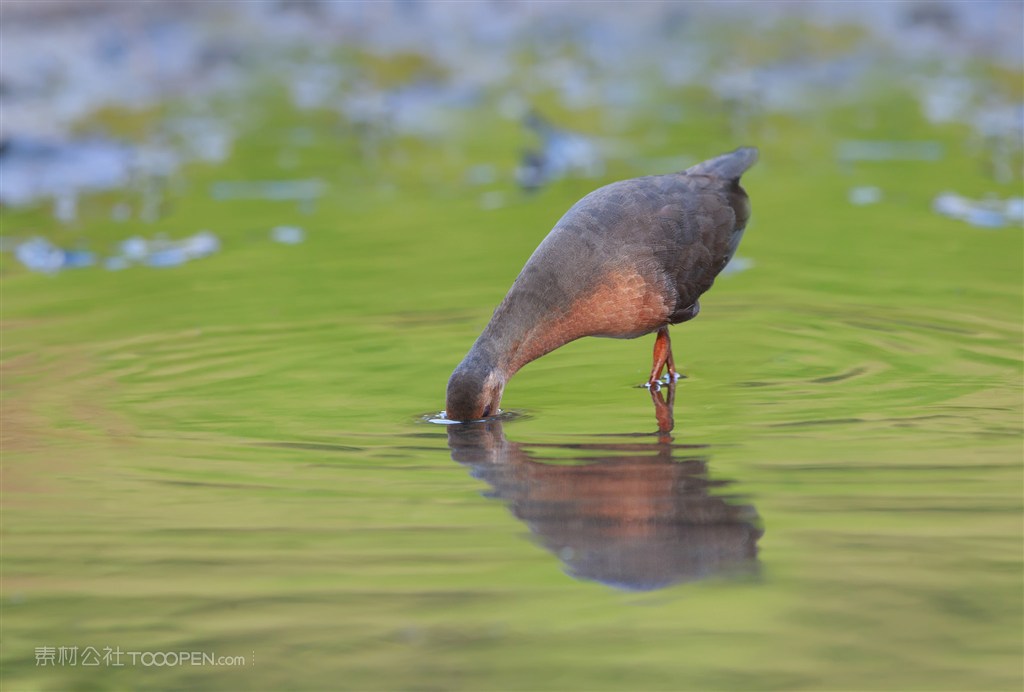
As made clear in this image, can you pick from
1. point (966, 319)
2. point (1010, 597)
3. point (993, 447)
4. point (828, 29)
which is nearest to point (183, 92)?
point (828, 29)

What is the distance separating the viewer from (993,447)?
5398 millimetres

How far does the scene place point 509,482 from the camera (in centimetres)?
523

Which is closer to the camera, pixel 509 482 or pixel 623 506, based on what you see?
pixel 623 506

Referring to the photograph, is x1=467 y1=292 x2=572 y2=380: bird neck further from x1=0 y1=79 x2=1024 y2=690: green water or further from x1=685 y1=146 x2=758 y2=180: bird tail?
x1=685 y1=146 x2=758 y2=180: bird tail

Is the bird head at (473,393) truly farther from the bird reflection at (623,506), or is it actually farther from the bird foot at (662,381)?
the bird foot at (662,381)

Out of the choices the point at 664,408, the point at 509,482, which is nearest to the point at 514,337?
the point at 664,408

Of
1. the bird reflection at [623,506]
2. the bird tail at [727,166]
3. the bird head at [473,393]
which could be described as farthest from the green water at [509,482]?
the bird tail at [727,166]

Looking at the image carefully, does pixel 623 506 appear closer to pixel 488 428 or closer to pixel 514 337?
pixel 488 428

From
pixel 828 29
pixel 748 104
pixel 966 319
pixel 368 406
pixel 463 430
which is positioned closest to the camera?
pixel 463 430

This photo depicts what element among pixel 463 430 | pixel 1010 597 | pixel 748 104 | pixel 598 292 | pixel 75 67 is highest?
pixel 75 67

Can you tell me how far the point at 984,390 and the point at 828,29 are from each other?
65.2 feet

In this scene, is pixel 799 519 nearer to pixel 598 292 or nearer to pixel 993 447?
pixel 993 447

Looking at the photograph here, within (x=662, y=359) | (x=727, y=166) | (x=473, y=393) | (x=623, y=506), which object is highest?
(x=727, y=166)

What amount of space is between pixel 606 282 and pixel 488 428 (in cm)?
103
